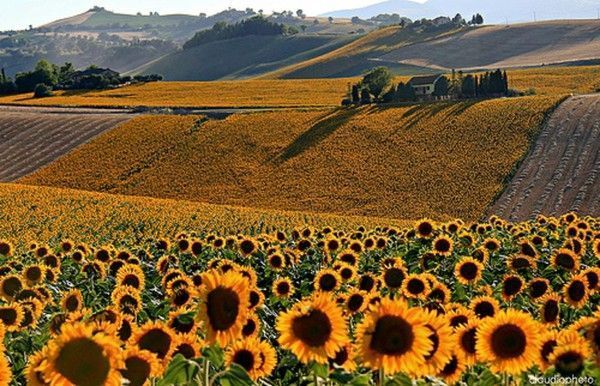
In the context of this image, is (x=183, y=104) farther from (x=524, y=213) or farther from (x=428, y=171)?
(x=524, y=213)

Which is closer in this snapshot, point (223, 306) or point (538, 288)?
point (223, 306)

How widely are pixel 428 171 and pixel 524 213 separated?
11598 mm

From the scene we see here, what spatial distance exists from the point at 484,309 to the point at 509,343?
239 centimetres

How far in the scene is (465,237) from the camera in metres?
15.1

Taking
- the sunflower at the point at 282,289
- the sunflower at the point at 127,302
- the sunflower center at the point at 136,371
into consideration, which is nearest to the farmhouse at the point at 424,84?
the sunflower at the point at 282,289

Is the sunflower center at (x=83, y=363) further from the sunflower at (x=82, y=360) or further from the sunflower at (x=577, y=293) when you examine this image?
the sunflower at (x=577, y=293)

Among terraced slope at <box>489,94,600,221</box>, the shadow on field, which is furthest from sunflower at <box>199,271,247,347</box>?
the shadow on field

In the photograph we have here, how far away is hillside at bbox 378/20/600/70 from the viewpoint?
178m

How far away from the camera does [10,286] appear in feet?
35.7

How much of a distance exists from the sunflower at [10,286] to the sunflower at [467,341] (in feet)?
21.8

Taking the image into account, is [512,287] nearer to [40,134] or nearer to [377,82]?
[40,134]

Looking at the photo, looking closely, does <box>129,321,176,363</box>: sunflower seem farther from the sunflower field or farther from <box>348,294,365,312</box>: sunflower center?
<box>348,294,365,312</box>: sunflower center

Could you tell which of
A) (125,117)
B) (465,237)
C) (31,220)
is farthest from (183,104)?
(465,237)

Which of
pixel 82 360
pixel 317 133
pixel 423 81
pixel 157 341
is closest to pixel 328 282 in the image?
pixel 157 341
